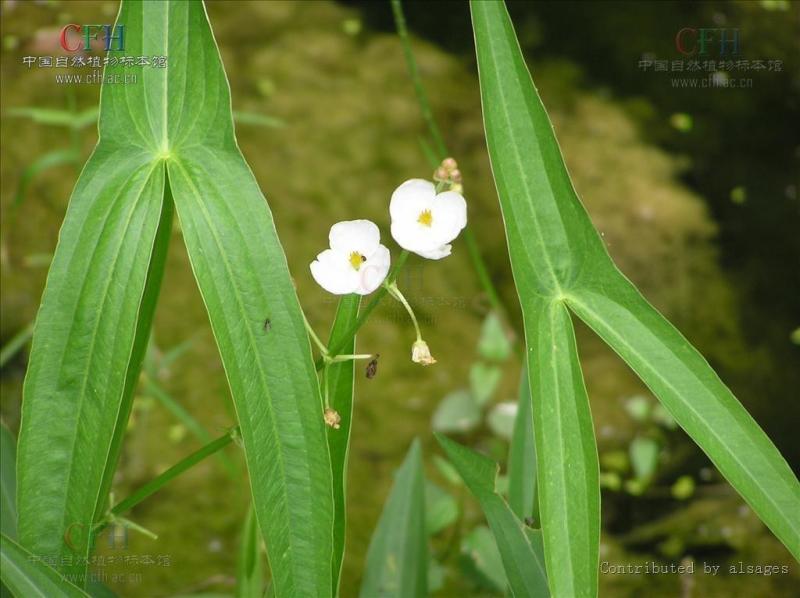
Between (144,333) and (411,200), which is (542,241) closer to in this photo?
(411,200)

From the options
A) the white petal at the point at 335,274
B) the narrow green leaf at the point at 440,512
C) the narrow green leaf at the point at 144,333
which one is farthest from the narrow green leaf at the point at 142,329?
the narrow green leaf at the point at 440,512

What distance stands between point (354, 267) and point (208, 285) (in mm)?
91

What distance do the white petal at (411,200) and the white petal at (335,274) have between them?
4cm

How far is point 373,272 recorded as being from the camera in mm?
478

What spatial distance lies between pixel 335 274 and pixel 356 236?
27mm

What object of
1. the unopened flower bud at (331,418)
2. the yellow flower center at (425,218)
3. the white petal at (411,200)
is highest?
the white petal at (411,200)

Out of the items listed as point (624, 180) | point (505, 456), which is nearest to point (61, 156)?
point (505, 456)

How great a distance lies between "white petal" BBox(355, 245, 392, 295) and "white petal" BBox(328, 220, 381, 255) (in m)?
0.01

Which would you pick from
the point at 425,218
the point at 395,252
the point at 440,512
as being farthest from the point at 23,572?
Result: the point at 395,252

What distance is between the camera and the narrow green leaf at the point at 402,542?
2.70 feet

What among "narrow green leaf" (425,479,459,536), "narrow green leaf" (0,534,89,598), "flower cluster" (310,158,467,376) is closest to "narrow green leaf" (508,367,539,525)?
"narrow green leaf" (425,479,459,536)

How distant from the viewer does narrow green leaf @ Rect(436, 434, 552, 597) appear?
59 cm

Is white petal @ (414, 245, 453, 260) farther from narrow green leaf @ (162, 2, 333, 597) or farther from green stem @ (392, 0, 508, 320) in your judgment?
green stem @ (392, 0, 508, 320)

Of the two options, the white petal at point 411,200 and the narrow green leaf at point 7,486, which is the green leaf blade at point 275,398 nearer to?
the white petal at point 411,200
